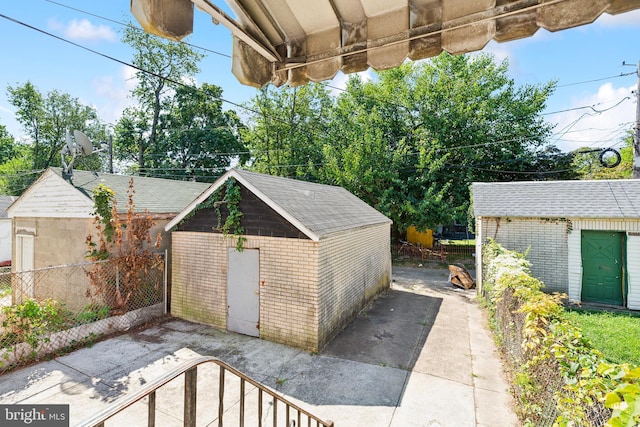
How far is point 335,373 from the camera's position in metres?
6.04

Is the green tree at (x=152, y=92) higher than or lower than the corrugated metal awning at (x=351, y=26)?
higher

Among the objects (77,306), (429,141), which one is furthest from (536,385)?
(429,141)

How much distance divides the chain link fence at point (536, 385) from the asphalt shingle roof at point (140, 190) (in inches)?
399

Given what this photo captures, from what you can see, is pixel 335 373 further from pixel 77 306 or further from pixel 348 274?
pixel 77 306

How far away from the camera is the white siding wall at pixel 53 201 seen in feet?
→ 29.0

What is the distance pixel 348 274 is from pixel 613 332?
674cm

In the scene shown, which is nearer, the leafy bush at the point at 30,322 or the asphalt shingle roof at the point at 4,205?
the leafy bush at the point at 30,322

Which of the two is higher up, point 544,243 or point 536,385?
point 544,243

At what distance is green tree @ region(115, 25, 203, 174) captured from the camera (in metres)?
29.0

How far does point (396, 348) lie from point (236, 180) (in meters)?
5.84

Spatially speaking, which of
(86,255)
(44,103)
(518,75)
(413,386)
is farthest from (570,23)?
(44,103)

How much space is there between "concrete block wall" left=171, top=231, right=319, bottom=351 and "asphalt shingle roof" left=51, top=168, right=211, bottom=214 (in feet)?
6.66

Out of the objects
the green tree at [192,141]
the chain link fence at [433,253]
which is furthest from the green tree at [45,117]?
the chain link fence at [433,253]

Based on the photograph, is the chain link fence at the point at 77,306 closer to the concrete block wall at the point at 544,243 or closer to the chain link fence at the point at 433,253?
the concrete block wall at the point at 544,243
